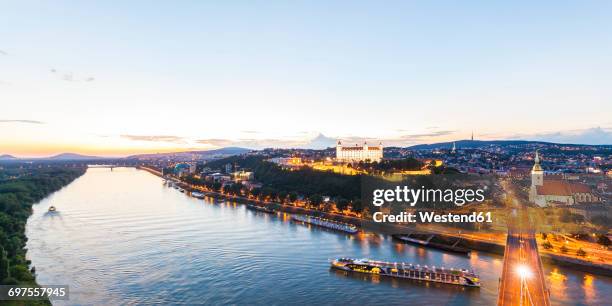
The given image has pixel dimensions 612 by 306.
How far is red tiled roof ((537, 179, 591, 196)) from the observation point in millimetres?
19047

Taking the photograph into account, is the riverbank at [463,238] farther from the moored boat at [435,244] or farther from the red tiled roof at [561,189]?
the red tiled roof at [561,189]

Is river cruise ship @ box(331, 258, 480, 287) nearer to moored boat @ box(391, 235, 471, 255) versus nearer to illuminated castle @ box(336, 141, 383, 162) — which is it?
moored boat @ box(391, 235, 471, 255)

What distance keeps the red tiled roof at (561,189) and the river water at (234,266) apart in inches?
385

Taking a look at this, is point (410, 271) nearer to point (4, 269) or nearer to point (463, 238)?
point (463, 238)

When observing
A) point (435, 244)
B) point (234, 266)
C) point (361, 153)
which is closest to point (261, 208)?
point (435, 244)

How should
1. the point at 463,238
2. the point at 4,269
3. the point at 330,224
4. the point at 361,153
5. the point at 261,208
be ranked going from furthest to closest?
the point at 361,153
the point at 261,208
the point at 330,224
the point at 463,238
the point at 4,269

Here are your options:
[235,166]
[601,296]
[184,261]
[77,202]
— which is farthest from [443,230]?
[235,166]

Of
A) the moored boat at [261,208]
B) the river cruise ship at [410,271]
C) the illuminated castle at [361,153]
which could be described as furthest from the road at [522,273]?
the illuminated castle at [361,153]

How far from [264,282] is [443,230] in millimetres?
7342

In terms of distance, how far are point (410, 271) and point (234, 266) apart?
4387 mm

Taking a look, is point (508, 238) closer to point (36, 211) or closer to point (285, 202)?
point (285, 202)

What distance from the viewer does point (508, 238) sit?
13.1m

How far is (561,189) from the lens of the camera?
1922cm

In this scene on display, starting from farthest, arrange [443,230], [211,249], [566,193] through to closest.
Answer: [566,193] → [443,230] → [211,249]
